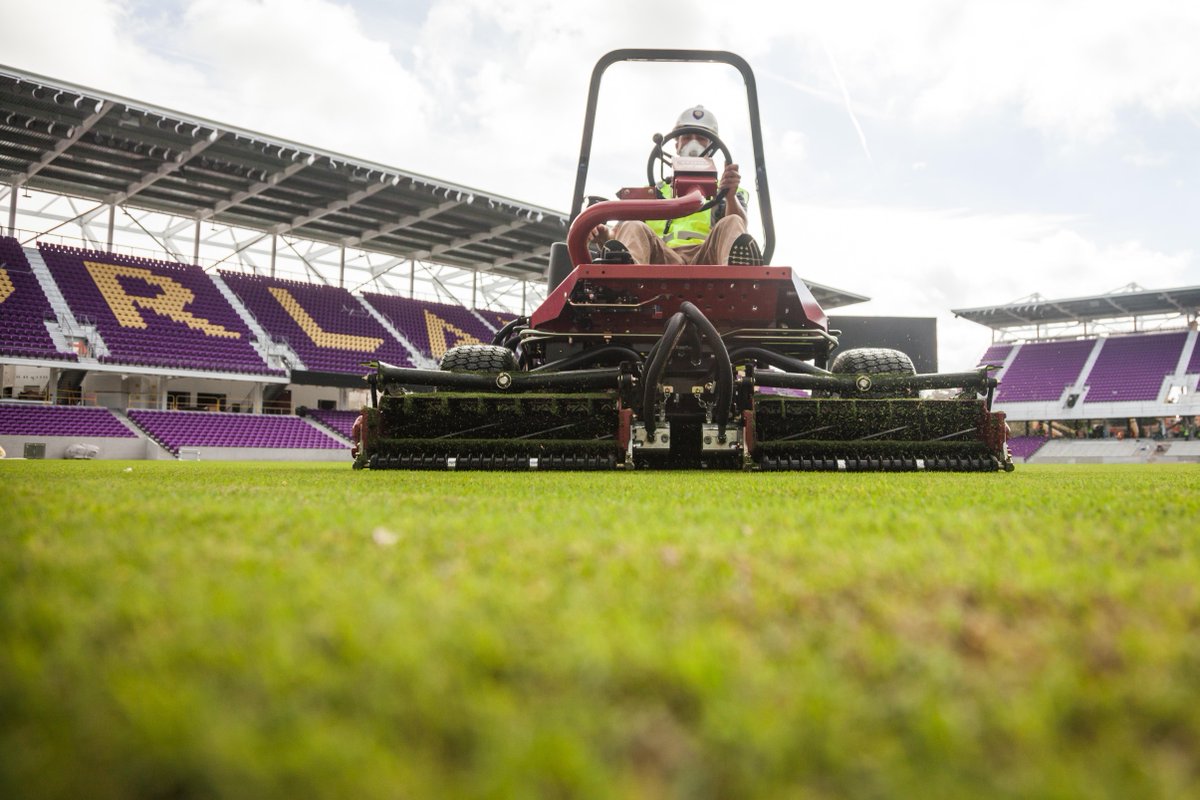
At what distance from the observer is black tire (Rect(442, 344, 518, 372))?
18.1ft

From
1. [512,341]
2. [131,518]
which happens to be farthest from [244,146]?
[131,518]

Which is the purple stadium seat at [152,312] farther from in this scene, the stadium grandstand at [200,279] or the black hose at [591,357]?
the black hose at [591,357]

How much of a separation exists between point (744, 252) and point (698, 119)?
5.20ft

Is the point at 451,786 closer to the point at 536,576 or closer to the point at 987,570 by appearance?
the point at 536,576

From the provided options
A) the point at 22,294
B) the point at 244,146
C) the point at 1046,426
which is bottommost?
the point at 1046,426

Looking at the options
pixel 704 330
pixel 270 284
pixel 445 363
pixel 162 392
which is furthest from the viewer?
pixel 270 284

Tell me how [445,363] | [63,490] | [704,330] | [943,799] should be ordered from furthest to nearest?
[445,363], [704,330], [63,490], [943,799]

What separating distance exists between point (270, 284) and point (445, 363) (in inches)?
978

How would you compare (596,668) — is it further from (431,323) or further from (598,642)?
(431,323)

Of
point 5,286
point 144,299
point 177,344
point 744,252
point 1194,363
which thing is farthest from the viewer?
point 1194,363

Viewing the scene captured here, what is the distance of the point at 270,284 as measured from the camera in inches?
1091

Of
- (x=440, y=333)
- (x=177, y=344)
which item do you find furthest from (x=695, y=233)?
(x=440, y=333)

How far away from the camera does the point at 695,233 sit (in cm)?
616

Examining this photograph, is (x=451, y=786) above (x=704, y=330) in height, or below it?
below
